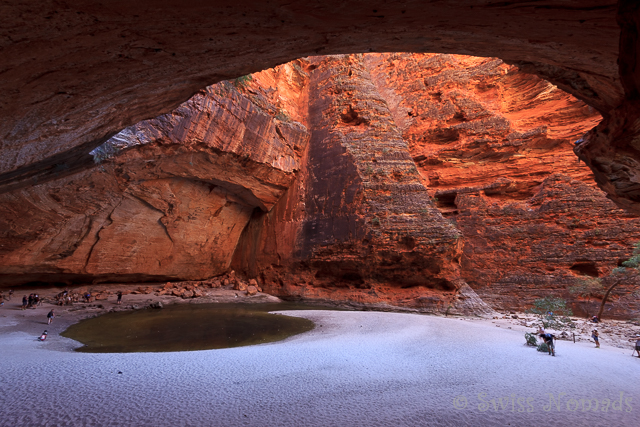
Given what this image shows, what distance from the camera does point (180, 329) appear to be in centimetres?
862

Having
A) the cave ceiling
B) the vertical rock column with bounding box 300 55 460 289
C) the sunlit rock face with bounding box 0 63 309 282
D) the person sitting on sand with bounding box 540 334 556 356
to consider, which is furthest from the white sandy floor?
the vertical rock column with bounding box 300 55 460 289

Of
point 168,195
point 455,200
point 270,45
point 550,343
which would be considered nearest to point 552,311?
point 455,200

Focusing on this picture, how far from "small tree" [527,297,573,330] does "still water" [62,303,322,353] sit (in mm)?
8537

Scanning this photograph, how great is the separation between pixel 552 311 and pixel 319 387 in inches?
530

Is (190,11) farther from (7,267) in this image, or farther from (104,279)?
(104,279)

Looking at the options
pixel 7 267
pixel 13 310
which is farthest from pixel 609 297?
pixel 7 267

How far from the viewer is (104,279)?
1513 cm

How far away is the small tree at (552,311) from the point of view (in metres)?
10.2

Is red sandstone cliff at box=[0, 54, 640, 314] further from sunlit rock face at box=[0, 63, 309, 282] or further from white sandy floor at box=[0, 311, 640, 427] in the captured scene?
white sandy floor at box=[0, 311, 640, 427]

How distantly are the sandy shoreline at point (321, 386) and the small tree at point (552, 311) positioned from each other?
455cm

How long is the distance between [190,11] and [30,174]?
5.80 metres

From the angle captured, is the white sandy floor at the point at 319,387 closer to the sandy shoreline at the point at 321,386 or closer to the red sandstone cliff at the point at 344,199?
the sandy shoreline at the point at 321,386

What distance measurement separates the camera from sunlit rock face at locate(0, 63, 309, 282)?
1080cm

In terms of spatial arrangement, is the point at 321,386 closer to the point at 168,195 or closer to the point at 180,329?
the point at 180,329
